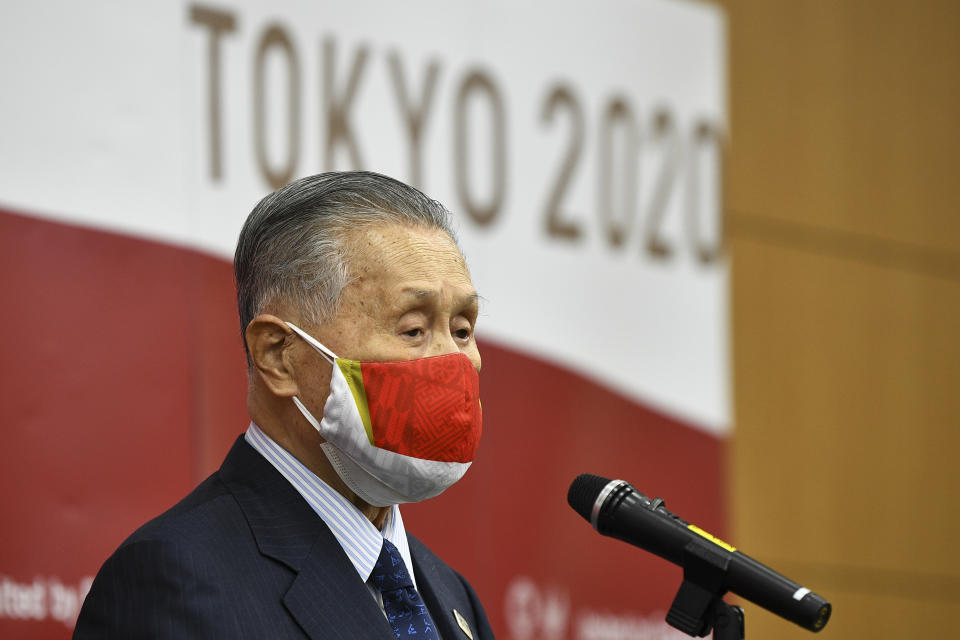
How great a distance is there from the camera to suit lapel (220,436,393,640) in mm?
1915

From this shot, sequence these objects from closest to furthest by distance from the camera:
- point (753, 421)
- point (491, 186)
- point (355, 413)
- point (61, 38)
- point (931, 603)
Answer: point (355, 413) < point (61, 38) < point (491, 186) < point (753, 421) < point (931, 603)

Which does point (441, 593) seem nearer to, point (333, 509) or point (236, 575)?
point (333, 509)

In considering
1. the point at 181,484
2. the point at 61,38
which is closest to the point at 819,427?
the point at 181,484

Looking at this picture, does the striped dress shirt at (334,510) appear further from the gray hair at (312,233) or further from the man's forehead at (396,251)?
the man's forehead at (396,251)

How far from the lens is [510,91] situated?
4.05 m

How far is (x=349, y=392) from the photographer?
2.07 metres

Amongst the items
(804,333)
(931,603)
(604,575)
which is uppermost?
(804,333)

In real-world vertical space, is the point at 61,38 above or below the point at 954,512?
above

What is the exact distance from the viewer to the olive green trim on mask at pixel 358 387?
2072mm

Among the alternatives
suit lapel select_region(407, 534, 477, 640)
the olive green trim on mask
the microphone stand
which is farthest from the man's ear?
the microphone stand

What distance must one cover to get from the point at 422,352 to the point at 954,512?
375 centimetres

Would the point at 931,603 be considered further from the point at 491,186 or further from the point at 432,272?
the point at 432,272

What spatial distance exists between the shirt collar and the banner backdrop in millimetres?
1050

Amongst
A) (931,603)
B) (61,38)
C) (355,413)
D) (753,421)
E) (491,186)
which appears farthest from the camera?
(931,603)
